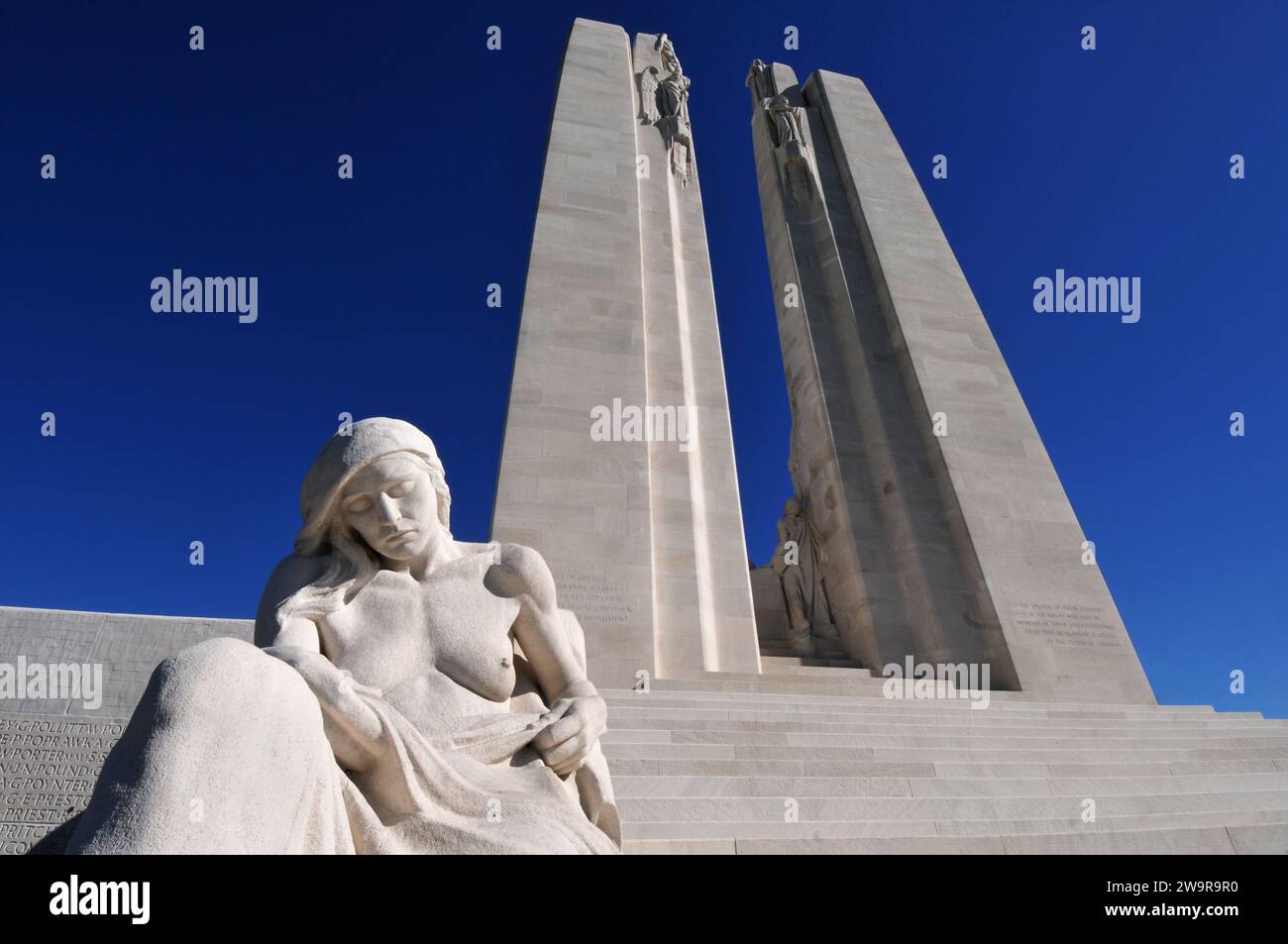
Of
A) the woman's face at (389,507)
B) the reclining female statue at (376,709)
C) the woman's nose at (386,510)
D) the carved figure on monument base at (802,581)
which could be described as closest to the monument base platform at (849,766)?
the reclining female statue at (376,709)

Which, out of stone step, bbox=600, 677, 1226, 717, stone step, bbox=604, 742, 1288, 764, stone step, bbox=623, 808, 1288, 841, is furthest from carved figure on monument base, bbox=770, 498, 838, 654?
stone step, bbox=623, 808, 1288, 841

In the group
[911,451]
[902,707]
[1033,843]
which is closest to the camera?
[1033,843]

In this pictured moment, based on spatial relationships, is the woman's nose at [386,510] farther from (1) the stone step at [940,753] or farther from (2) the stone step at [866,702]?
(2) the stone step at [866,702]

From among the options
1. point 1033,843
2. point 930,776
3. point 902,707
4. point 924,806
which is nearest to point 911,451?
point 902,707

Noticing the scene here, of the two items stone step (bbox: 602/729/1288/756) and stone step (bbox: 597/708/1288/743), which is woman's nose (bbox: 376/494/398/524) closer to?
stone step (bbox: 602/729/1288/756)

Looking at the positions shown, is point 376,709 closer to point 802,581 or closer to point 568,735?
point 568,735

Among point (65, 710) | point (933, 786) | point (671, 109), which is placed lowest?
point (933, 786)
